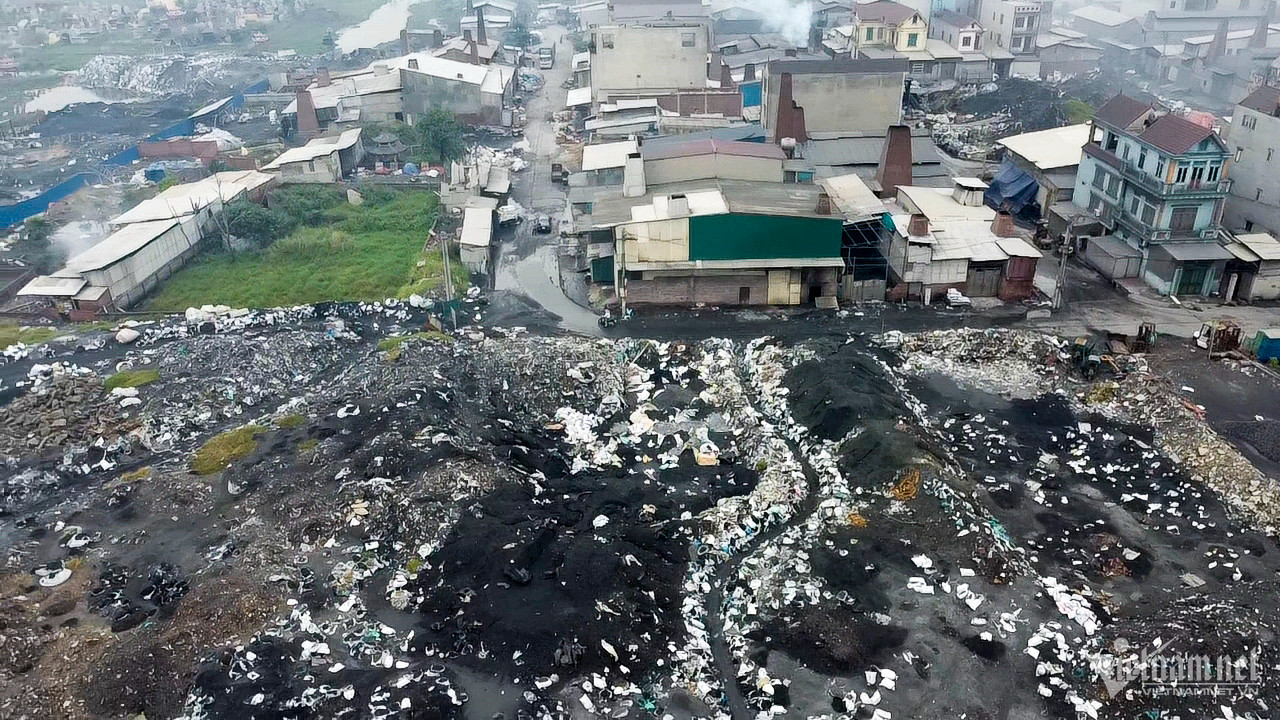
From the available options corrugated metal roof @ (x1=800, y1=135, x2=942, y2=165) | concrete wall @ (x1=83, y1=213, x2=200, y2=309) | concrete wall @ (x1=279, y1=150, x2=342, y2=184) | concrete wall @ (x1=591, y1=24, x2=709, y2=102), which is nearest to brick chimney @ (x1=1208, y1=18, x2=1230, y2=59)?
corrugated metal roof @ (x1=800, y1=135, x2=942, y2=165)

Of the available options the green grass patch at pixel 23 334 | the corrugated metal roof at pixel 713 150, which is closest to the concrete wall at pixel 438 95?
the corrugated metal roof at pixel 713 150

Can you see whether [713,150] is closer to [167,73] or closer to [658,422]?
→ [658,422]

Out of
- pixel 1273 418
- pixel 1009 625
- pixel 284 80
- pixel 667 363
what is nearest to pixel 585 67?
pixel 284 80

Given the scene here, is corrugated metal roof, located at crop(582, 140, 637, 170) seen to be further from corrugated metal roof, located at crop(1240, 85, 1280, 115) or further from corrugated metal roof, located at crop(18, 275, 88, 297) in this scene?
corrugated metal roof, located at crop(1240, 85, 1280, 115)

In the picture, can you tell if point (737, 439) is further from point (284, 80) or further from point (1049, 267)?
point (284, 80)

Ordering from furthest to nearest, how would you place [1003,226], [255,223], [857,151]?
1. [857,151]
2. [255,223]
3. [1003,226]

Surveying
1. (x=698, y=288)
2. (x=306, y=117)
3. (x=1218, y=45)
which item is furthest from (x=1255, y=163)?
(x=306, y=117)
